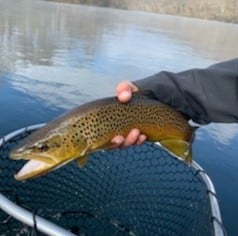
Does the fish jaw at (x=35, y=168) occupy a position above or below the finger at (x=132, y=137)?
above

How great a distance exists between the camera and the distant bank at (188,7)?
77.8m

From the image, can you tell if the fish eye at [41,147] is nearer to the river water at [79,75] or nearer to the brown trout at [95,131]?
the brown trout at [95,131]

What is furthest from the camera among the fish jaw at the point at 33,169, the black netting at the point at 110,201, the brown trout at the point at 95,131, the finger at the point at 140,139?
the black netting at the point at 110,201

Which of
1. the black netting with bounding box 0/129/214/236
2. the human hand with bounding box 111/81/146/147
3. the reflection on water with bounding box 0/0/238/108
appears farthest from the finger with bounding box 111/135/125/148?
the reflection on water with bounding box 0/0/238/108

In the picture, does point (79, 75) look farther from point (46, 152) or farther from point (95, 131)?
point (46, 152)

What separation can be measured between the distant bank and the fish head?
73.5 meters

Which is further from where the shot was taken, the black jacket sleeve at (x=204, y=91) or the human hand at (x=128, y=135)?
the black jacket sleeve at (x=204, y=91)

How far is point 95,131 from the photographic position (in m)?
2.05

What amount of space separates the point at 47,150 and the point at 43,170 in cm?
10

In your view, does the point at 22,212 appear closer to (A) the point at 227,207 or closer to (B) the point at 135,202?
(B) the point at 135,202

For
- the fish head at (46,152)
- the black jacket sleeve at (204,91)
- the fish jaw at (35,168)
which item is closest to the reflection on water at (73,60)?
the black jacket sleeve at (204,91)

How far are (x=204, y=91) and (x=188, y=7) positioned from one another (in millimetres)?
88138

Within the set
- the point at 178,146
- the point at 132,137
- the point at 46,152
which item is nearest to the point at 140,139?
the point at 132,137

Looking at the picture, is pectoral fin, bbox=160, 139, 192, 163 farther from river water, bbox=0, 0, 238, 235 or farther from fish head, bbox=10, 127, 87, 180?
river water, bbox=0, 0, 238, 235
